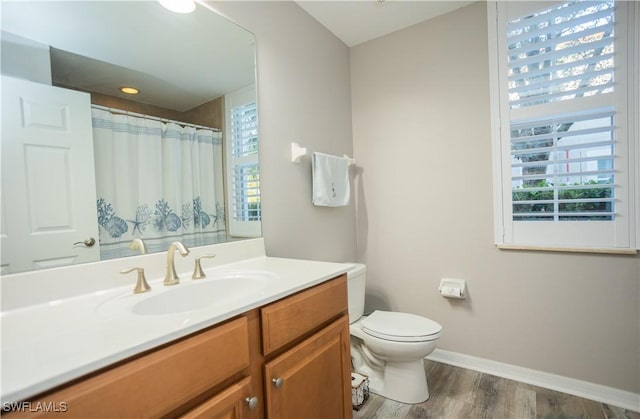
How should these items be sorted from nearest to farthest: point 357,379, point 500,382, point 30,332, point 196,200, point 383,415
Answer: point 30,332 → point 196,200 → point 383,415 → point 357,379 → point 500,382

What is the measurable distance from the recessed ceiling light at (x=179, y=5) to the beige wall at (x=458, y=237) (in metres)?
1.38

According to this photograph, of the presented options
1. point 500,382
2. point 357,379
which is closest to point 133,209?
point 357,379

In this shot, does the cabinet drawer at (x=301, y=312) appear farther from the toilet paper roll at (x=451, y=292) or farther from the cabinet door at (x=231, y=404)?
the toilet paper roll at (x=451, y=292)

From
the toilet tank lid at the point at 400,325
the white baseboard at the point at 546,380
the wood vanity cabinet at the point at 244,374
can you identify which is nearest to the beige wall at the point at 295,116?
the toilet tank lid at the point at 400,325

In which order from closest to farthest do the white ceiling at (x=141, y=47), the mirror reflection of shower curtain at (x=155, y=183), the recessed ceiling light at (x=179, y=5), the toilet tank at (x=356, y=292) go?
the white ceiling at (x=141, y=47) < the mirror reflection of shower curtain at (x=155, y=183) < the recessed ceiling light at (x=179, y=5) < the toilet tank at (x=356, y=292)

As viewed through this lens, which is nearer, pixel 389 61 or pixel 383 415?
pixel 383 415

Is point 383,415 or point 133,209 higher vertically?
point 133,209

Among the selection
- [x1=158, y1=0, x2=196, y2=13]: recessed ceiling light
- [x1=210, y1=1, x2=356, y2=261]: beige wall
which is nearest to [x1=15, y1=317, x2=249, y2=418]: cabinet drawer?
[x1=210, y1=1, x2=356, y2=261]: beige wall

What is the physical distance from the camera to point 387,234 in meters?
2.29

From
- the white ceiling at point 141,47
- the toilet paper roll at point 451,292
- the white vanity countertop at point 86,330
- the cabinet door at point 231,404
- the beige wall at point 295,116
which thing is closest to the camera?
the white vanity countertop at point 86,330

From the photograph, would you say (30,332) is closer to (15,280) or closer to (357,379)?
(15,280)

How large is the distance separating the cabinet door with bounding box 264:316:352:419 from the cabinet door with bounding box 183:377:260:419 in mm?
69

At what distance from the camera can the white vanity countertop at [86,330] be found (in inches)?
19.5

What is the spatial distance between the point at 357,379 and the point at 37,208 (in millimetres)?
1617
